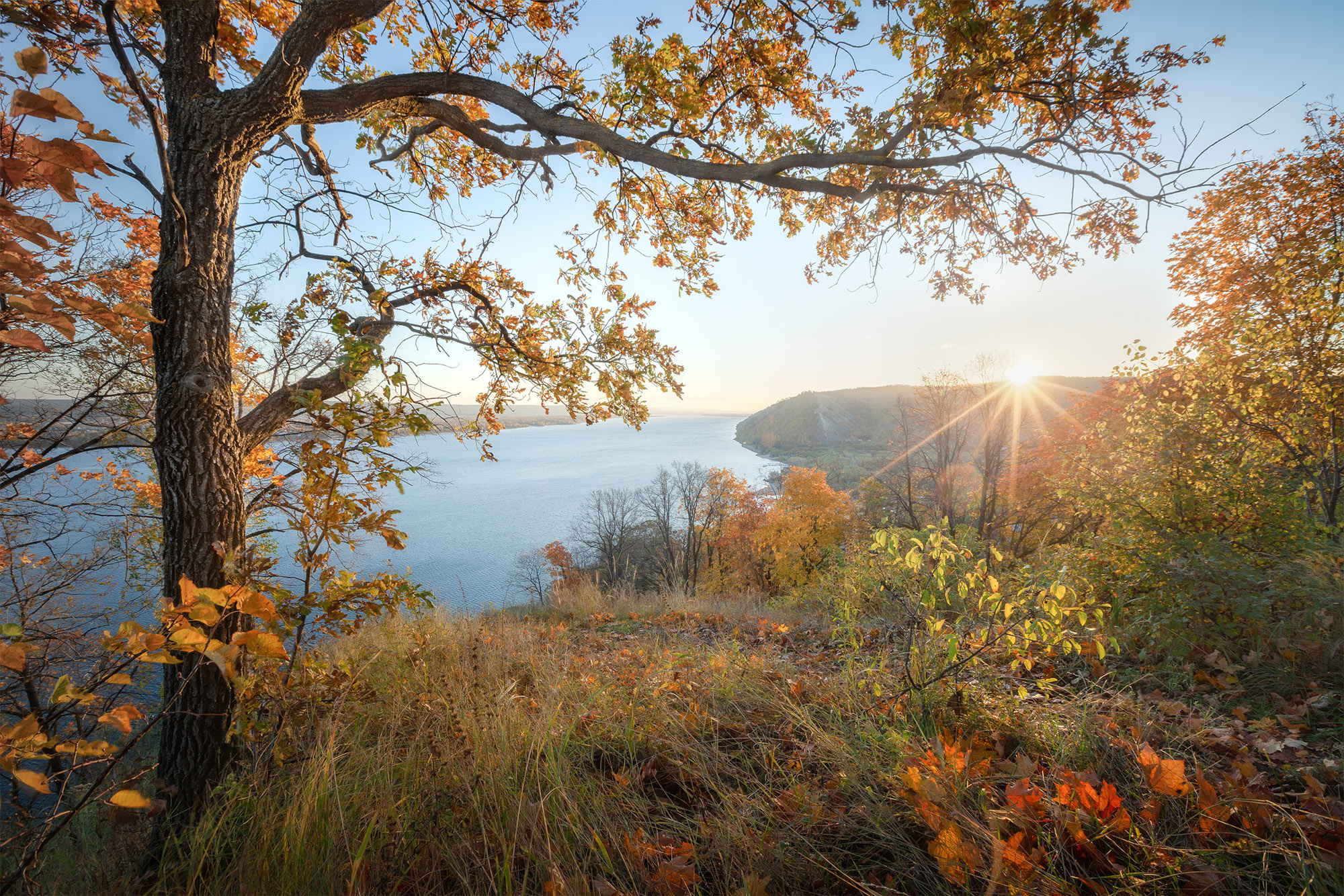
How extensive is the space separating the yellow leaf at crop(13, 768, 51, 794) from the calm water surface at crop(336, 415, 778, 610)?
4.25 ft

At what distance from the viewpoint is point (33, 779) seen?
905mm

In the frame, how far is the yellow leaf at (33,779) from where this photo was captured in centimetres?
86

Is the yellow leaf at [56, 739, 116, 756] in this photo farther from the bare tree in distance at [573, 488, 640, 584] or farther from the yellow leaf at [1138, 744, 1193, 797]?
the bare tree in distance at [573, 488, 640, 584]

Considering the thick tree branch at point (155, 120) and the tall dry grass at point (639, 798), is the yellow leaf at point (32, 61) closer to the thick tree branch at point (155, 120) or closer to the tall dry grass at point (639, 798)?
the thick tree branch at point (155, 120)

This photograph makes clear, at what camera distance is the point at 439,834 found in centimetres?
193

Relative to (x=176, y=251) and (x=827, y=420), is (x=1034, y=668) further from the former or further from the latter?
(x=827, y=420)

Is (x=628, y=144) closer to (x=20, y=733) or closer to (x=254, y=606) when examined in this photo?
(x=254, y=606)

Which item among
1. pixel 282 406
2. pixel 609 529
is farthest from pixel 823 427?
pixel 282 406

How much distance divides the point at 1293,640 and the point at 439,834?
5.23m

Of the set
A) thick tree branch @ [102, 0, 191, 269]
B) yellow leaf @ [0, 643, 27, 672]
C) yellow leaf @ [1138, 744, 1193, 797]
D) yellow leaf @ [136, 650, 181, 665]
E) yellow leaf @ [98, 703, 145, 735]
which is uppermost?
thick tree branch @ [102, 0, 191, 269]

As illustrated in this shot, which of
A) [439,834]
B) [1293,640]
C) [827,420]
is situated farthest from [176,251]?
[827,420]

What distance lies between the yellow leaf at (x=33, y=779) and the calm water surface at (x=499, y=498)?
1.29 metres

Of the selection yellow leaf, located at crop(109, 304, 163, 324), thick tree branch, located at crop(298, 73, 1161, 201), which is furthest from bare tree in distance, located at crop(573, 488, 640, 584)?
yellow leaf, located at crop(109, 304, 163, 324)

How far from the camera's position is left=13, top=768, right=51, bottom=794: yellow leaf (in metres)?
0.86
